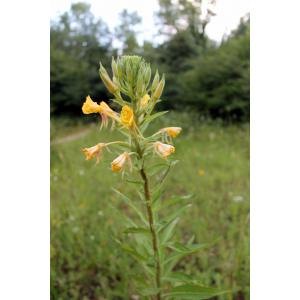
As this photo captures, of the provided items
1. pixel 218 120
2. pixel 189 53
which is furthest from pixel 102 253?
pixel 189 53

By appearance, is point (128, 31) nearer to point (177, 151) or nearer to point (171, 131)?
point (177, 151)

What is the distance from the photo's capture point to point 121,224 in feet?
8.24

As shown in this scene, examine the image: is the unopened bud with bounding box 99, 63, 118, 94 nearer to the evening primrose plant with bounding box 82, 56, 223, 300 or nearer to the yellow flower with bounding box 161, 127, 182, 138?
the evening primrose plant with bounding box 82, 56, 223, 300

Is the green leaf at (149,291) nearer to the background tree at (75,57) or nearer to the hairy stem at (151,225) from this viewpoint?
the hairy stem at (151,225)

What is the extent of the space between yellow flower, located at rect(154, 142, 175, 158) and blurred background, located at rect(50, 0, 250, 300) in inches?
7.4

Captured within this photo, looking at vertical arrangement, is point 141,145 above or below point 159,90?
below

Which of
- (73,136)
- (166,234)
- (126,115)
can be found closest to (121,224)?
→ (166,234)

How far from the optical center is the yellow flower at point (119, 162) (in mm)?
1038

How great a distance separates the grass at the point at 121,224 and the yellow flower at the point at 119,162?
0.20ft

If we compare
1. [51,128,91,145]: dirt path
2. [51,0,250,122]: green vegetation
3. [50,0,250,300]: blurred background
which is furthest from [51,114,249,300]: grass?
[51,128,91,145]: dirt path

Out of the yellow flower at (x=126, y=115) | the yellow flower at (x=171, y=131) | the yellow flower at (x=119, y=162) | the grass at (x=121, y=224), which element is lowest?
the grass at (x=121, y=224)

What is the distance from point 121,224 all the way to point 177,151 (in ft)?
7.19

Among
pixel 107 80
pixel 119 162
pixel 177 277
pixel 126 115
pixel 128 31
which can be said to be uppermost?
pixel 128 31

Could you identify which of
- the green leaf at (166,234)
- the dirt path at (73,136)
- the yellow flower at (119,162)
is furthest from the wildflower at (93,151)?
the dirt path at (73,136)
